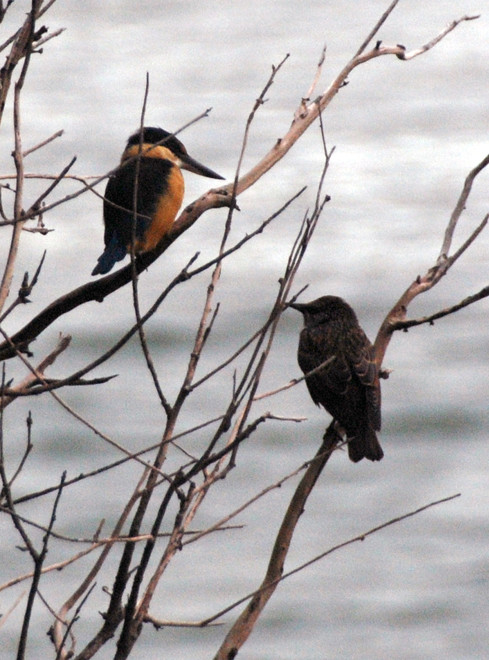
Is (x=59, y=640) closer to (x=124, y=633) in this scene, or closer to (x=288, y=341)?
(x=124, y=633)

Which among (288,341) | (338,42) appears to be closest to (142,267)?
(288,341)

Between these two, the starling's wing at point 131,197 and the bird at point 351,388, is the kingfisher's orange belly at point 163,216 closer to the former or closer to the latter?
the starling's wing at point 131,197

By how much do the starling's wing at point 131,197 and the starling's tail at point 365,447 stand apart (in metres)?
1.16

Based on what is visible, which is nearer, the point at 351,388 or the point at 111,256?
the point at 111,256

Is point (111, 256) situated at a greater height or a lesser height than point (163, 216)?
lesser

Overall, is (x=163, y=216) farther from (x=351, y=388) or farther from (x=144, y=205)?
(x=351, y=388)

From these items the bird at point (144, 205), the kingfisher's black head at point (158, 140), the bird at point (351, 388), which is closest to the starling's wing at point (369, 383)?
the bird at point (351, 388)

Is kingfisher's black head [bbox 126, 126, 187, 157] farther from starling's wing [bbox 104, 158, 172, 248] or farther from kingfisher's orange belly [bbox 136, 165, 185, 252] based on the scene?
kingfisher's orange belly [bbox 136, 165, 185, 252]

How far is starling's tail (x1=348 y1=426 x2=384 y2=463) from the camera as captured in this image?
4.79m

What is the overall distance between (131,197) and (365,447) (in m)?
1.31

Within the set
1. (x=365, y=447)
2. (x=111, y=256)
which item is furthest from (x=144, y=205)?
(x=365, y=447)

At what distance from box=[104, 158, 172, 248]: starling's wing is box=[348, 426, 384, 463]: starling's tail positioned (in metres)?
1.16

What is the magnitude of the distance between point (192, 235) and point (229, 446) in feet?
19.8

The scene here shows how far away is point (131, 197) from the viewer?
15.3 feet
